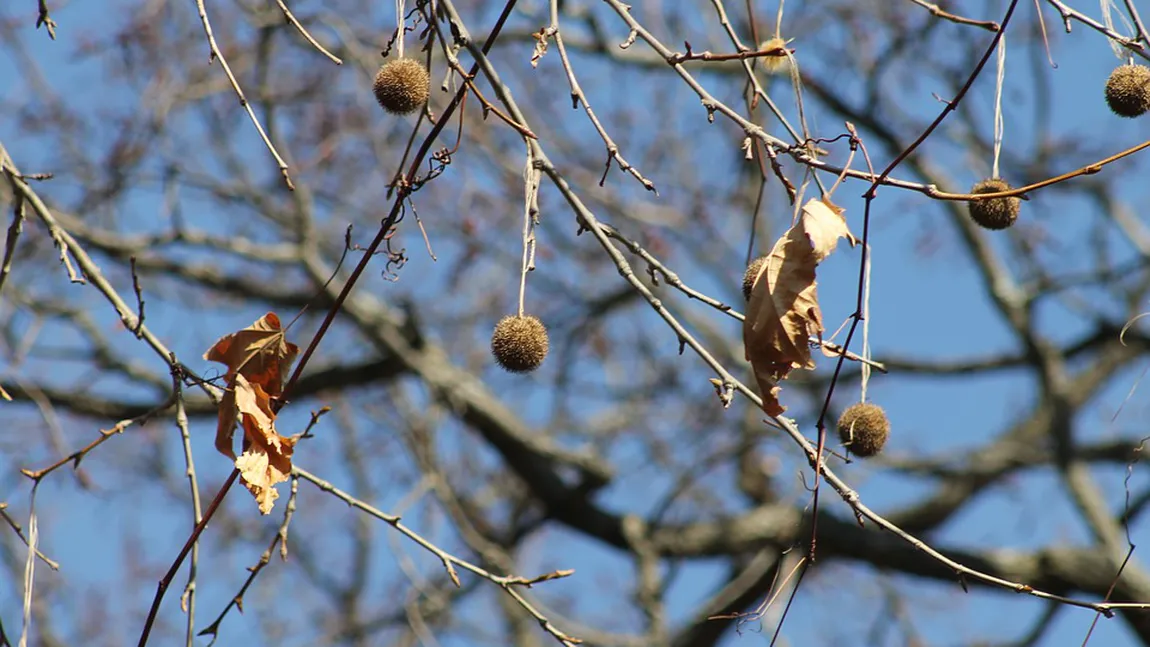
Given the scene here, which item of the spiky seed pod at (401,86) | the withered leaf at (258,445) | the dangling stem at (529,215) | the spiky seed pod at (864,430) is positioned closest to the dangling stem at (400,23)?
the spiky seed pod at (401,86)

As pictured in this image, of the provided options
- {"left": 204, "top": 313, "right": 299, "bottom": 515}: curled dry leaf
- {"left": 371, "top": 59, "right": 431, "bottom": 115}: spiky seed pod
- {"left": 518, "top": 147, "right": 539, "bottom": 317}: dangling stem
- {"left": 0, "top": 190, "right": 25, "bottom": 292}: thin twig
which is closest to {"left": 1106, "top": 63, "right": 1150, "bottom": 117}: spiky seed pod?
{"left": 518, "top": 147, "right": 539, "bottom": 317}: dangling stem

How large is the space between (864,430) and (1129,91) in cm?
74

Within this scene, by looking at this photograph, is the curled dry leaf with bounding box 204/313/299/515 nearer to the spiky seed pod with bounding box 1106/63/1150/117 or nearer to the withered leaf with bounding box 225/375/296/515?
the withered leaf with bounding box 225/375/296/515

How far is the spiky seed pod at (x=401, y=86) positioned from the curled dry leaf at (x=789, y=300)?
2.50 feet

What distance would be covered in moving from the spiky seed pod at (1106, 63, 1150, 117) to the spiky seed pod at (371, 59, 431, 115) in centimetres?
121

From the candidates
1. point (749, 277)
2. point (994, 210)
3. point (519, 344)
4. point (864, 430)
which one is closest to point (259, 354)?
point (519, 344)

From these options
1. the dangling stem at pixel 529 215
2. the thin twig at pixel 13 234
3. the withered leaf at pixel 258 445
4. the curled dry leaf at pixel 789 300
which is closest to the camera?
the curled dry leaf at pixel 789 300

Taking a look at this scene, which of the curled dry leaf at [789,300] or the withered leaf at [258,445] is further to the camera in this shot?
the withered leaf at [258,445]

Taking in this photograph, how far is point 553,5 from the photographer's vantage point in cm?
237

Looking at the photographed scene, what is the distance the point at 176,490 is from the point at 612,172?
380 cm

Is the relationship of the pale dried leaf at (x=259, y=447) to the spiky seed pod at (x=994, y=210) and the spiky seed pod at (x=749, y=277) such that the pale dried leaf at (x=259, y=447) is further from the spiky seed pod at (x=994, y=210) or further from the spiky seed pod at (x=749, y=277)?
the spiky seed pod at (x=994, y=210)

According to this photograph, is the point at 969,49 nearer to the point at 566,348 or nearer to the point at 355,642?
the point at 566,348

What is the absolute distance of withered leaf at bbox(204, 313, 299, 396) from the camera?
7.67ft

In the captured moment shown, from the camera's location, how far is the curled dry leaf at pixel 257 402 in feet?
7.45
